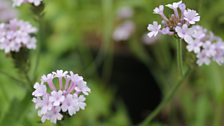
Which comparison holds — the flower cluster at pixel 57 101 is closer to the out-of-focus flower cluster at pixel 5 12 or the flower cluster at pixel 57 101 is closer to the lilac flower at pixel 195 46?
the lilac flower at pixel 195 46

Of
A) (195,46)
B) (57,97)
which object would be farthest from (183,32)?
(57,97)

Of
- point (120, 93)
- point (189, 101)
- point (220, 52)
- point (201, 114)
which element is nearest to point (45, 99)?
point (220, 52)

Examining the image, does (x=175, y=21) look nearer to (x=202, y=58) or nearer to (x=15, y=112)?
(x=202, y=58)

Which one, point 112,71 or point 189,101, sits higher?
point 112,71

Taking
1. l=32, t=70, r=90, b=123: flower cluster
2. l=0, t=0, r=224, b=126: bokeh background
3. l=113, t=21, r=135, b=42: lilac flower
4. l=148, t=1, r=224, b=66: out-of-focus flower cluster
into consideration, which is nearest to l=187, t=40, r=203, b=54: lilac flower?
l=148, t=1, r=224, b=66: out-of-focus flower cluster

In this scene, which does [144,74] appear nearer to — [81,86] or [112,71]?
[112,71]

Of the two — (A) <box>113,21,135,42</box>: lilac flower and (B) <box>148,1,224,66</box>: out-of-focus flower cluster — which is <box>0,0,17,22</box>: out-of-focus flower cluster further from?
(B) <box>148,1,224,66</box>: out-of-focus flower cluster
